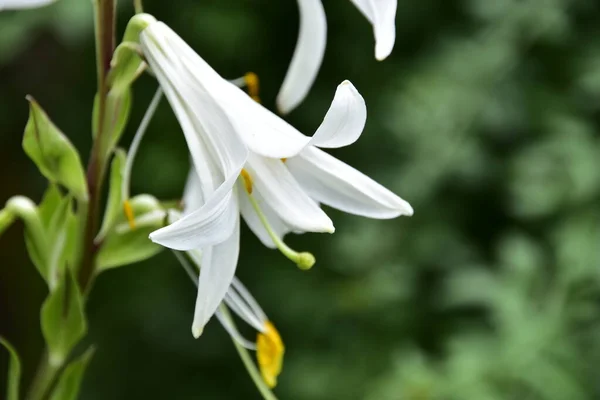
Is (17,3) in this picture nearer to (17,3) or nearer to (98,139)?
(17,3)

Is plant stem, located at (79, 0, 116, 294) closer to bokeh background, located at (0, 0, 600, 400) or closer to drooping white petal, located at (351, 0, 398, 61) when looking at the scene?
drooping white petal, located at (351, 0, 398, 61)

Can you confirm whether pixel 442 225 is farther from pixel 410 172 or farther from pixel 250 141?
pixel 250 141

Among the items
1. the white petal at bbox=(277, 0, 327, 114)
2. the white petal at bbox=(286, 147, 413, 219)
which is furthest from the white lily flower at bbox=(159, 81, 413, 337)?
the white petal at bbox=(277, 0, 327, 114)

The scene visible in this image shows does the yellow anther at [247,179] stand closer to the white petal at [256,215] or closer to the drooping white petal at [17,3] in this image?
the white petal at [256,215]

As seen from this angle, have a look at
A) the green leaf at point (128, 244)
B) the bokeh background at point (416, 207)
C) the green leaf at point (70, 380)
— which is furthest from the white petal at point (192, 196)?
the bokeh background at point (416, 207)

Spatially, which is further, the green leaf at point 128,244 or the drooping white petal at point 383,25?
the green leaf at point 128,244
